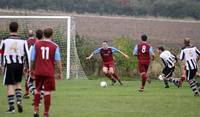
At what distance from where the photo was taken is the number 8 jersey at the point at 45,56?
51.8 ft

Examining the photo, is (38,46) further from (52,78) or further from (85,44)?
(85,44)

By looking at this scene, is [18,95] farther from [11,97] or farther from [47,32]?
[47,32]

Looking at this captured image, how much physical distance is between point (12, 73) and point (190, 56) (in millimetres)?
8409

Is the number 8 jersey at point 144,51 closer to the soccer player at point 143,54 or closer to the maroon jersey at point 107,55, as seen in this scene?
the soccer player at point 143,54

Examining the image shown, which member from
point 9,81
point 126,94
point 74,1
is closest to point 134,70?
point 126,94

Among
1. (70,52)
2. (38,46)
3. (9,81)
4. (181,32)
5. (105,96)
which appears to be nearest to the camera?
(38,46)

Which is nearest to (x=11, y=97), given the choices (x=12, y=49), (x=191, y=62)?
(x=12, y=49)

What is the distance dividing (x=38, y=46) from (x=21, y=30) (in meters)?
20.8

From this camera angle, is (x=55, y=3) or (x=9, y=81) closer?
(x=9, y=81)

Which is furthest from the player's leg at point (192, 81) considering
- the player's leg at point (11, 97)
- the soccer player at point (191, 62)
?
the player's leg at point (11, 97)

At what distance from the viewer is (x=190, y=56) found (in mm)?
23328

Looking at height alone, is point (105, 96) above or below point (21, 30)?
below

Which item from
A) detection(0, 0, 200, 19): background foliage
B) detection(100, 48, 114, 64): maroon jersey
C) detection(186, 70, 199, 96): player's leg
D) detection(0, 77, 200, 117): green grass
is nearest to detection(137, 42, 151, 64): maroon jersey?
detection(0, 77, 200, 117): green grass

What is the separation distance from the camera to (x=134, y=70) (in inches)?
1506
